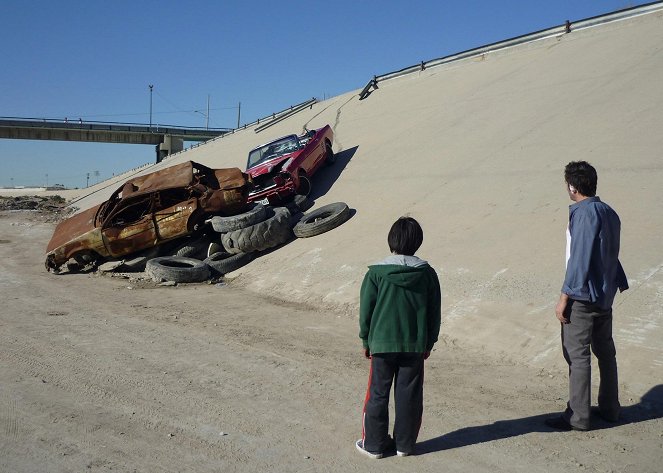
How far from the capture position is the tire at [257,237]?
1289 centimetres

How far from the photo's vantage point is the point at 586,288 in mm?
4559

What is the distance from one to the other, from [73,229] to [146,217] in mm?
1968

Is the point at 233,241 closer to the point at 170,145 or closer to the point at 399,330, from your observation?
the point at 399,330

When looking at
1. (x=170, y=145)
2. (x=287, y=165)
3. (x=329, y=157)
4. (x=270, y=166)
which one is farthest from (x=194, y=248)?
(x=170, y=145)

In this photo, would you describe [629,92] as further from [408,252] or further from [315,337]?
[408,252]

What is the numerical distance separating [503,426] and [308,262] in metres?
7.23

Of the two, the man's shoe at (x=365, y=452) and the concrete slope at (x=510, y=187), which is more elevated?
the concrete slope at (x=510, y=187)

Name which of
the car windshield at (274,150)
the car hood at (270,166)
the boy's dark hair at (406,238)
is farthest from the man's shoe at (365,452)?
the car windshield at (274,150)

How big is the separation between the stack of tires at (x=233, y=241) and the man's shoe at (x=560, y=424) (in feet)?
28.0

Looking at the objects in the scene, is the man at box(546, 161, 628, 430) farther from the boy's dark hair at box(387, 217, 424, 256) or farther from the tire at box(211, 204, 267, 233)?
the tire at box(211, 204, 267, 233)

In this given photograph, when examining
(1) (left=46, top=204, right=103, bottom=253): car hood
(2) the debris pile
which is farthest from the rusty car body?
(2) the debris pile

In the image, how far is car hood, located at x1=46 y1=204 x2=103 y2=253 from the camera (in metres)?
13.6

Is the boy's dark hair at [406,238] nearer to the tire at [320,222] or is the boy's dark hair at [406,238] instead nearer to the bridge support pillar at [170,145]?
the tire at [320,222]

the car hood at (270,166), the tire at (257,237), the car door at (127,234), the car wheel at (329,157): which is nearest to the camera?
the tire at (257,237)
